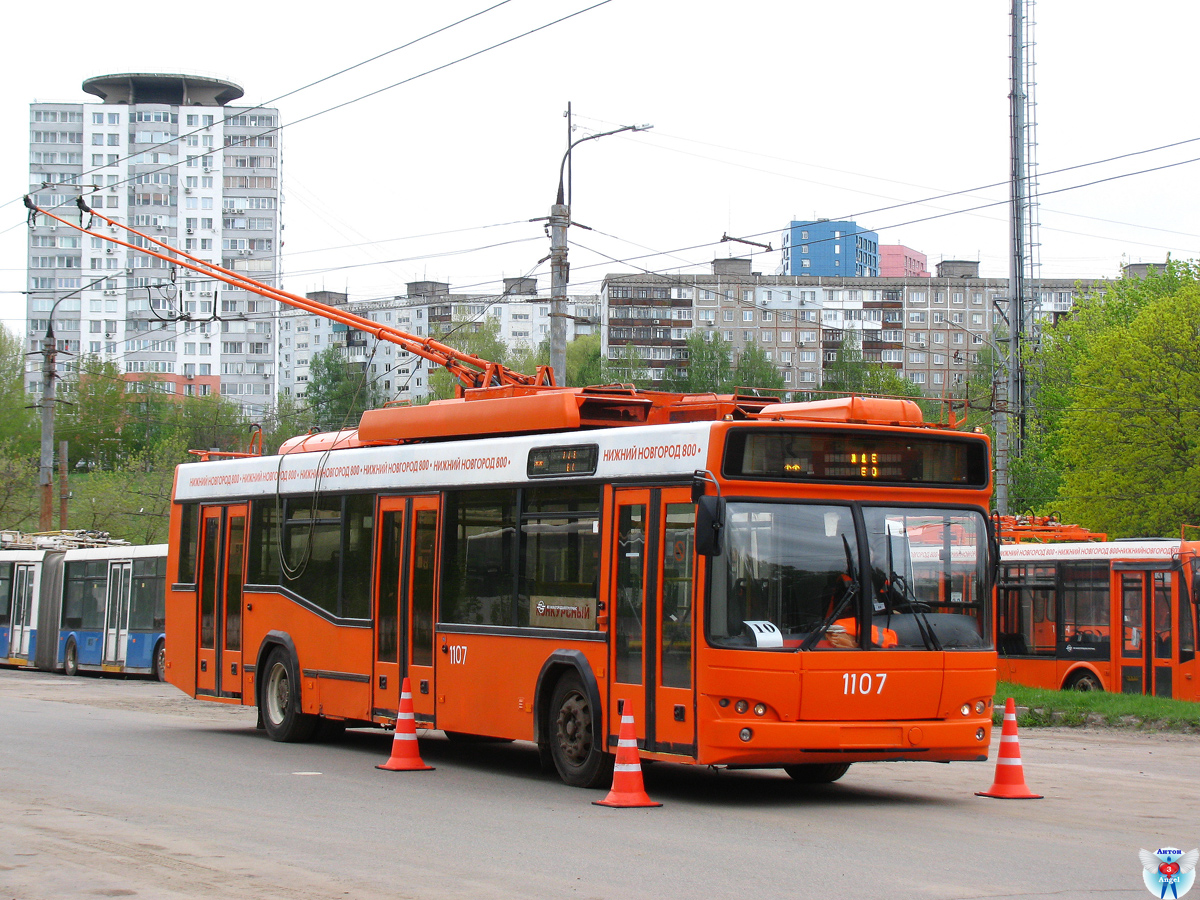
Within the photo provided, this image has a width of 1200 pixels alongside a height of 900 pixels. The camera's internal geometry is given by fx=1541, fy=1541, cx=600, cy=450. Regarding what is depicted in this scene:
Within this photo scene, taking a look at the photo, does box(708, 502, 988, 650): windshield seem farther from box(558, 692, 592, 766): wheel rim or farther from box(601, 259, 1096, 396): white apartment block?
box(601, 259, 1096, 396): white apartment block

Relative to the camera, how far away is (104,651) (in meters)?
32.4

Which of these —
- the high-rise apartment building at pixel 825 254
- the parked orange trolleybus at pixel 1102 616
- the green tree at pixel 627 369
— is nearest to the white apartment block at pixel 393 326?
the high-rise apartment building at pixel 825 254

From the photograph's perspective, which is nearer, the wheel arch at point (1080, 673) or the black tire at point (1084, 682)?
the wheel arch at point (1080, 673)

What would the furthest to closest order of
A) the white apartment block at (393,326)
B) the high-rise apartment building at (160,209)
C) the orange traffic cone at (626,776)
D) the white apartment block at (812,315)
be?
the white apartment block at (393,326), the high-rise apartment building at (160,209), the white apartment block at (812,315), the orange traffic cone at (626,776)

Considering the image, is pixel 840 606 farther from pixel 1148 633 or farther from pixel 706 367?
pixel 706 367

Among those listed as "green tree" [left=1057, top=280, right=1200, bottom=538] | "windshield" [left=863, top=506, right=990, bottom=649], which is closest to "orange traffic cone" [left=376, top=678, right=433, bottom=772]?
"windshield" [left=863, top=506, right=990, bottom=649]

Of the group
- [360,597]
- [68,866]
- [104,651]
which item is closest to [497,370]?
[360,597]

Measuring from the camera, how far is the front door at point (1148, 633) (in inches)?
841

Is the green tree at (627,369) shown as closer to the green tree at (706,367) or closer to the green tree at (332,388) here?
the green tree at (706,367)

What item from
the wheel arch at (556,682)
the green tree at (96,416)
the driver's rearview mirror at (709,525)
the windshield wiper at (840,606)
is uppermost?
the green tree at (96,416)

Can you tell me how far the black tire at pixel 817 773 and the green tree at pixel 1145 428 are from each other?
30473mm

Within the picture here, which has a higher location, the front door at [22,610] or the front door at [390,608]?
the front door at [390,608]

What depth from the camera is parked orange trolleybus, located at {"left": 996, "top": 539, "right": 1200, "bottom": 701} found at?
2133 cm

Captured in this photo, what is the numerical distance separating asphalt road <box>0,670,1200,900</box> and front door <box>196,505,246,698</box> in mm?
1533
